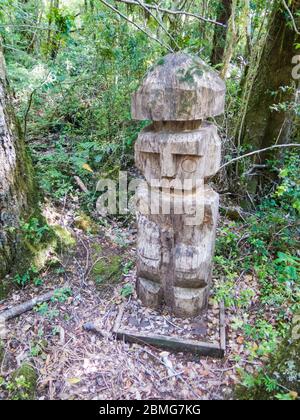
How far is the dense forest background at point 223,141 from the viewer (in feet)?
8.45

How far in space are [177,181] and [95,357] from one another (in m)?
1.46

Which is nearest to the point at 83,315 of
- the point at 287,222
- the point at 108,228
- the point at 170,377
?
the point at 170,377

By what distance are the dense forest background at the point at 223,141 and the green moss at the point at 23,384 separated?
14 millimetres

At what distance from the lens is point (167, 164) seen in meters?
2.14

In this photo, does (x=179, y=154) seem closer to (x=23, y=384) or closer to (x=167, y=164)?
(x=167, y=164)

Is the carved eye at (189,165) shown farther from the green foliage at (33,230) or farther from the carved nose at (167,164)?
the green foliage at (33,230)

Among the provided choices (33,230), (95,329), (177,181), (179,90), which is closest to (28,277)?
(33,230)

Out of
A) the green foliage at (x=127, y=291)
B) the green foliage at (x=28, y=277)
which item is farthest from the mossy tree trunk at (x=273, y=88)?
the green foliage at (x=28, y=277)

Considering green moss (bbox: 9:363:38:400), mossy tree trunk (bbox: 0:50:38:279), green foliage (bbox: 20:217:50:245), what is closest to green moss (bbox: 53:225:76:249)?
green foliage (bbox: 20:217:50:245)

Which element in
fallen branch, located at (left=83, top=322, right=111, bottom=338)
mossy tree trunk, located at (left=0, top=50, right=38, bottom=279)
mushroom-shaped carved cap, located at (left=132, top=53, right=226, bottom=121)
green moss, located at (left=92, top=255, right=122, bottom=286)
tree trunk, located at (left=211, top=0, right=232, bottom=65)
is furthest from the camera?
tree trunk, located at (left=211, top=0, right=232, bottom=65)

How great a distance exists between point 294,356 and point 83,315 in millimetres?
1676

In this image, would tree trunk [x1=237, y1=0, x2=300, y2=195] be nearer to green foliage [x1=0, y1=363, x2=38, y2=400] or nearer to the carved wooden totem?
the carved wooden totem

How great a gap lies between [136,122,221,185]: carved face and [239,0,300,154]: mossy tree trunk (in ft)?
5.28

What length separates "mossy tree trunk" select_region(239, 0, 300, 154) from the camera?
137 inches
